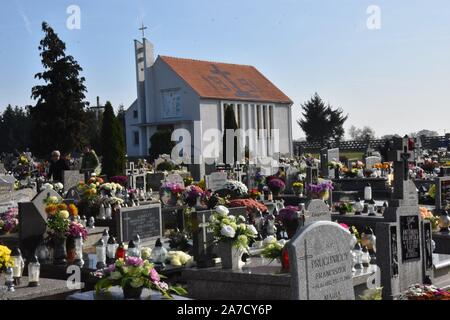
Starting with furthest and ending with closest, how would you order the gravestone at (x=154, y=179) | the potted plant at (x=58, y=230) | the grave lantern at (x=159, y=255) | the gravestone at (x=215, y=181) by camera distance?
the gravestone at (x=154, y=179)
the gravestone at (x=215, y=181)
the potted plant at (x=58, y=230)
the grave lantern at (x=159, y=255)

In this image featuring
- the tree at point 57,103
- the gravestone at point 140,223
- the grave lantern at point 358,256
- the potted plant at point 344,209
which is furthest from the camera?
the tree at point 57,103

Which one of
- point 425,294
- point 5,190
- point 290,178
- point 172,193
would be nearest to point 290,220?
point 425,294

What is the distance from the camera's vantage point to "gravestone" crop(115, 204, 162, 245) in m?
11.6

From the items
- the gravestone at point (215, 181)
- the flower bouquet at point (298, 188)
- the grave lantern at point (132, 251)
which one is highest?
the gravestone at point (215, 181)

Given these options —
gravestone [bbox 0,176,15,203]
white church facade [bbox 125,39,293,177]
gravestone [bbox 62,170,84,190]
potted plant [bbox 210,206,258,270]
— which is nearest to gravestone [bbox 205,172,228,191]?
gravestone [bbox 62,170,84,190]

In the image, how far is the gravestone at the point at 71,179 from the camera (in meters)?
18.8

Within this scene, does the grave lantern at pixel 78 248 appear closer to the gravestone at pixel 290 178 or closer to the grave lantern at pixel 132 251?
the grave lantern at pixel 132 251

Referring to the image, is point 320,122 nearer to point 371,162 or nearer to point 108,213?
point 371,162

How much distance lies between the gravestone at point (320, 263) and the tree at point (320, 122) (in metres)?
65.7

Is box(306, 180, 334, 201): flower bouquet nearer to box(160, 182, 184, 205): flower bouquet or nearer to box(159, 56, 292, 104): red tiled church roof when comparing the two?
box(160, 182, 184, 205): flower bouquet

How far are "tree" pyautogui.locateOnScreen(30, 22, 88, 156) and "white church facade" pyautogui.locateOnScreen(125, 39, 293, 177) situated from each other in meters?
6.15

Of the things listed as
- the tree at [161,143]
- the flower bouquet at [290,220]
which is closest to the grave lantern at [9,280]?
the flower bouquet at [290,220]

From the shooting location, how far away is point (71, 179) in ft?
62.8

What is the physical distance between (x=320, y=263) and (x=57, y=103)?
40.8 meters
